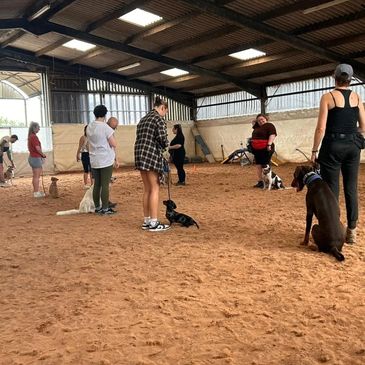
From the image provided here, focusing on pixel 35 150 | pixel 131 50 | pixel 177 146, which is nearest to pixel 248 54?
pixel 131 50

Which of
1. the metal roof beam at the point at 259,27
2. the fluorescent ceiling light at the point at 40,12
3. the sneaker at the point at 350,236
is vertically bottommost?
the sneaker at the point at 350,236

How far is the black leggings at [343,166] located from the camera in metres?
3.97

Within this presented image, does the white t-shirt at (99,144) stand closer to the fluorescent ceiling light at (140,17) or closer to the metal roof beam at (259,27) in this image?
the metal roof beam at (259,27)

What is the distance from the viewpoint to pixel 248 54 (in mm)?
15266

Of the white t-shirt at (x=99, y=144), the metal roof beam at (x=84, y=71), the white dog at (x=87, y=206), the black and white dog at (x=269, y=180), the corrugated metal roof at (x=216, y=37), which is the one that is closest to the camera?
the white t-shirt at (x=99, y=144)

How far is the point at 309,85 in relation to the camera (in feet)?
56.3

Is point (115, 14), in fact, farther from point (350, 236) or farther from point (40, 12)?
point (350, 236)

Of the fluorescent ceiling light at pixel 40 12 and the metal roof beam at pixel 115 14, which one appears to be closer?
the metal roof beam at pixel 115 14

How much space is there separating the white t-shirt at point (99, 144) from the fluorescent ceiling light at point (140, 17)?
7.19 metres

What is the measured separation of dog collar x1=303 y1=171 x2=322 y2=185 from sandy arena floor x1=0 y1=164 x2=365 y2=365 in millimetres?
654

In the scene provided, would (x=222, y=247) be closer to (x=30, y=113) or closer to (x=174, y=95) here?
(x=174, y=95)

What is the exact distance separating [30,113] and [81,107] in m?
4.45

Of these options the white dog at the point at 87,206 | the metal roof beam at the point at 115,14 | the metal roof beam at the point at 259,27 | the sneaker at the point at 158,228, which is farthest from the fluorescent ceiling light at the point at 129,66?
the sneaker at the point at 158,228

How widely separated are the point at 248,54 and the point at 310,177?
12.1 metres
